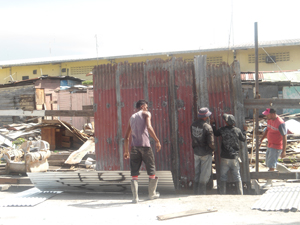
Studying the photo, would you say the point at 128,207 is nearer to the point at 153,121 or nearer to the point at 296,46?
the point at 153,121

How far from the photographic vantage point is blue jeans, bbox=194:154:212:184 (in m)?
6.50

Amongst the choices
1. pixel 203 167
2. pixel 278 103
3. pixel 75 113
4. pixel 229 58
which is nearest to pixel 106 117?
pixel 75 113

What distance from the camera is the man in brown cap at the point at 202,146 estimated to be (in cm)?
634

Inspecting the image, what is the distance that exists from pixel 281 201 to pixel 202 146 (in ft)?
5.79

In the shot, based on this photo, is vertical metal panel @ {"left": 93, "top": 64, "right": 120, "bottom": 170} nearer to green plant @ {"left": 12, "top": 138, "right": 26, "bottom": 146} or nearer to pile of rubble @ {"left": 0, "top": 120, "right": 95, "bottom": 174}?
pile of rubble @ {"left": 0, "top": 120, "right": 95, "bottom": 174}

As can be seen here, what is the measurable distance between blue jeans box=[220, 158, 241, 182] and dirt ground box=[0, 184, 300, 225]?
531 millimetres

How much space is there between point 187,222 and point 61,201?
2.79 metres

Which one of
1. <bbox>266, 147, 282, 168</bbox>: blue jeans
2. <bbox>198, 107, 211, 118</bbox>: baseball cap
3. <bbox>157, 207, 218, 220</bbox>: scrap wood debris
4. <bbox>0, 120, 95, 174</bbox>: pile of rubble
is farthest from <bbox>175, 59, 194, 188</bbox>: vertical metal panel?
<bbox>0, 120, 95, 174</bbox>: pile of rubble

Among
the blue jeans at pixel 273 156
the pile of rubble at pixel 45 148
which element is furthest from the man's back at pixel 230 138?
the pile of rubble at pixel 45 148

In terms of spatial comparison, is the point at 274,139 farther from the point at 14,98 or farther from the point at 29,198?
the point at 14,98

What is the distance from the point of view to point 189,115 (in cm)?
689

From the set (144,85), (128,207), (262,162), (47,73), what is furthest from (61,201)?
(47,73)

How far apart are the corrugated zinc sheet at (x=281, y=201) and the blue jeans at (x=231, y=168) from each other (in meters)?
0.75

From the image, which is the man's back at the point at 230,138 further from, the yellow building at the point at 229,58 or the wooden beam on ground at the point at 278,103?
the yellow building at the point at 229,58
